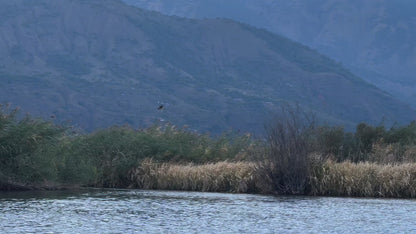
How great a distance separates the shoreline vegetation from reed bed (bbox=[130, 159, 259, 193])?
48 mm

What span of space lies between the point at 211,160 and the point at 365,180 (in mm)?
10142

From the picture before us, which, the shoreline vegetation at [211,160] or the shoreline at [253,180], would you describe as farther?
the shoreline vegetation at [211,160]

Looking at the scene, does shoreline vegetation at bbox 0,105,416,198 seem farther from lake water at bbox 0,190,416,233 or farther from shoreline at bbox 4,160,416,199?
lake water at bbox 0,190,416,233

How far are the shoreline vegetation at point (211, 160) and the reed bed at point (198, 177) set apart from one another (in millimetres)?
48

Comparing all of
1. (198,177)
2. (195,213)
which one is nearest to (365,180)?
(198,177)

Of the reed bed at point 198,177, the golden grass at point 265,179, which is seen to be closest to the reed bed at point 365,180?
the golden grass at point 265,179

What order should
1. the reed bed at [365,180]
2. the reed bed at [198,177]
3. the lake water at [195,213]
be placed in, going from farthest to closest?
1. the reed bed at [198,177]
2. the reed bed at [365,180]
3. the lake water at [195,213]

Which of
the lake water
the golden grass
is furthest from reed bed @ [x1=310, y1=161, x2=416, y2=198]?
the lake water

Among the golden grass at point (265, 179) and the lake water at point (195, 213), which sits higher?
the golden grass at point (265, 179)

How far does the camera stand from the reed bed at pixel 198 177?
1538 inches

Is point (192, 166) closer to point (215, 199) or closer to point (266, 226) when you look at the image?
point (215, 199)

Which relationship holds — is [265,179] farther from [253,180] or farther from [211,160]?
[211,160]

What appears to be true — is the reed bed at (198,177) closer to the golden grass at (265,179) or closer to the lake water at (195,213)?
the golden grass at (265,179)

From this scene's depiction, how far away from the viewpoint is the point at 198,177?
39938 mm
